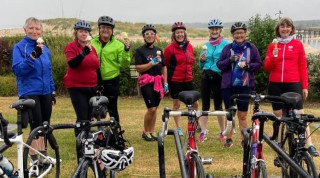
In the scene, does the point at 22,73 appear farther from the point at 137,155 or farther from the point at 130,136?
the point at 130,136

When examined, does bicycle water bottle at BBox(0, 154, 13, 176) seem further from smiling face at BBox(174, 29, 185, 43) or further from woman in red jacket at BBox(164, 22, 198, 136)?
smiling face at BBox(174, 29, 185, 43)

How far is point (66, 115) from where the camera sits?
401 inches

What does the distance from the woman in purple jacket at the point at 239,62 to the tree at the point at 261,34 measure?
5631 mm

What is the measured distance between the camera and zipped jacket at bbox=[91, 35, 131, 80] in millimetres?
6037

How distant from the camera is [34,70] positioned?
4957mm

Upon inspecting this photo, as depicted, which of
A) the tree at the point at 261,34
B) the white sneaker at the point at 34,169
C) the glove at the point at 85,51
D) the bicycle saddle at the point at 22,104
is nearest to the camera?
the bicycle saddle at the point at 22,104

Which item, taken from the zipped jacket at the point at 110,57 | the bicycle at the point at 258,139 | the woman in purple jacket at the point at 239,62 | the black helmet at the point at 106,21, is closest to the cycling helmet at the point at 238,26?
the woman in purple jacket at the point at 239,62

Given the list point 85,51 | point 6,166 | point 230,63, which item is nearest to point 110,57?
point 85,51

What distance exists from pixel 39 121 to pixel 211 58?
10.2 ft

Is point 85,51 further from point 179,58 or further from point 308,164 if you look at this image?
point 308,164

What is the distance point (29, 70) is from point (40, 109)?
0.53m

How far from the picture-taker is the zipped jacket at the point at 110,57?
604 cm

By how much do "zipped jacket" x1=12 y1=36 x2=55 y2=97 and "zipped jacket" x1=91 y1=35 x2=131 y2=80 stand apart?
3.32ft

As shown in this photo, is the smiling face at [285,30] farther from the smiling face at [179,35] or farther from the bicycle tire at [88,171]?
the bicycle tire at [88,171]
